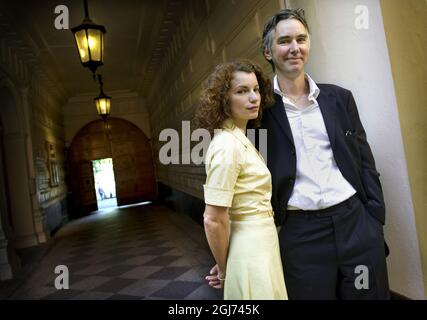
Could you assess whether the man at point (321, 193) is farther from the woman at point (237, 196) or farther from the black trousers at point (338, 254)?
the woman at point (237, 196)

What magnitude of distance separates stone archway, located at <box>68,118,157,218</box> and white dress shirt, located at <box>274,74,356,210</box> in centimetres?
1207

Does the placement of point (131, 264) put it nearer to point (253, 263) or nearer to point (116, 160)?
point (253, 263)

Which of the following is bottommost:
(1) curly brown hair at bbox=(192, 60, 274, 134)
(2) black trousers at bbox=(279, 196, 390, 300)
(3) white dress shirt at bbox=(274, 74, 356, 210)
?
(2) black trousers at bbox=(279, 196, 390, 300)

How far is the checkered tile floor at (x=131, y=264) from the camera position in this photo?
375 centimetres

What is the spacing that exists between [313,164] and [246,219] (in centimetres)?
46

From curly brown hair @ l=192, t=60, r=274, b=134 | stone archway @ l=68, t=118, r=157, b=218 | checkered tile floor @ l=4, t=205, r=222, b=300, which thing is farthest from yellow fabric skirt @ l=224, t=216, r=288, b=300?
stone archway @ l=68, t=118, r=157, b=218

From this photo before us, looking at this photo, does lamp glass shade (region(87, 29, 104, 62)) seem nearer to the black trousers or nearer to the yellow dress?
the yellow dress

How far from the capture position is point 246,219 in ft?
5.10

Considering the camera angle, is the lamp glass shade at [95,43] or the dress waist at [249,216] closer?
the dress waist at [249,216]

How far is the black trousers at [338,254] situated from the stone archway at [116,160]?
12149 mm

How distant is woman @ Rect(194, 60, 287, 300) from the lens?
4.87 ft

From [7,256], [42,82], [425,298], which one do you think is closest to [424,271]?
[425,298]

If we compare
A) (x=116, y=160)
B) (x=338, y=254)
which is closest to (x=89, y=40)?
(x=338, y=254)

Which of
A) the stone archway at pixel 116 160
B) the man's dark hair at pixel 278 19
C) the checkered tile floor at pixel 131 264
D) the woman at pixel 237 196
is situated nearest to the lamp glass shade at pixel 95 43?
the checkered tile floor at pixel 131 264
